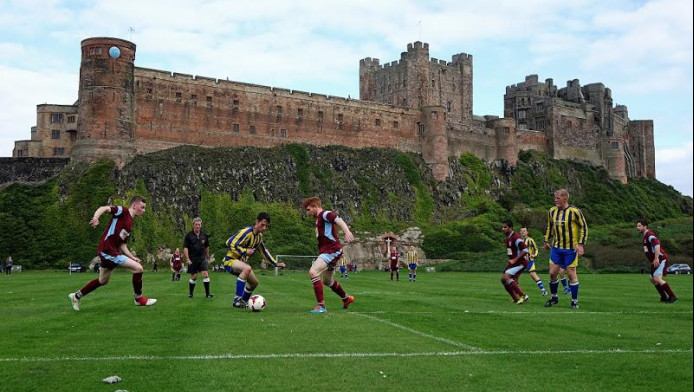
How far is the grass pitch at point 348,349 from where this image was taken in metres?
7.75

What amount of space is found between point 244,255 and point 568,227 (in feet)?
25.1

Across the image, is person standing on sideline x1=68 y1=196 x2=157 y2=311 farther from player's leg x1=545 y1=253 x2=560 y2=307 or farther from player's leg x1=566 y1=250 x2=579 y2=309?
player's leg x1=566 y1=250 x2=579 y2=309

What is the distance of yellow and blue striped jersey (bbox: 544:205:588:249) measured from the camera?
56.5 feet

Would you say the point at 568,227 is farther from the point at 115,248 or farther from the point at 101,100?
the point at 101,100

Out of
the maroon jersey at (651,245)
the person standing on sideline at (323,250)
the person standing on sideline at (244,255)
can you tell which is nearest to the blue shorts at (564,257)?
the maroon jersey at (651,245)

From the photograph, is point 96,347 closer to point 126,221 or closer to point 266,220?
point 126,221

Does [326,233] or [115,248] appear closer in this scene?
[326,233]

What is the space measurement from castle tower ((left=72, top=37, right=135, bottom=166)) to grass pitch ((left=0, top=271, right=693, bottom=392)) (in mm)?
55474

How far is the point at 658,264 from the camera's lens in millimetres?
19469

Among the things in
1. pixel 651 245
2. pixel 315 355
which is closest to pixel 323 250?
pixel 315 355

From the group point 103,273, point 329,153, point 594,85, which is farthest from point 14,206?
point 594,85

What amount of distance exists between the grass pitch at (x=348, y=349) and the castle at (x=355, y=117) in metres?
56.6

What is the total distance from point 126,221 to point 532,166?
9031 cm

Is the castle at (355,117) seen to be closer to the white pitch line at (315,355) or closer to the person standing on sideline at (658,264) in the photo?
the person standing on sideline at (658,264)
